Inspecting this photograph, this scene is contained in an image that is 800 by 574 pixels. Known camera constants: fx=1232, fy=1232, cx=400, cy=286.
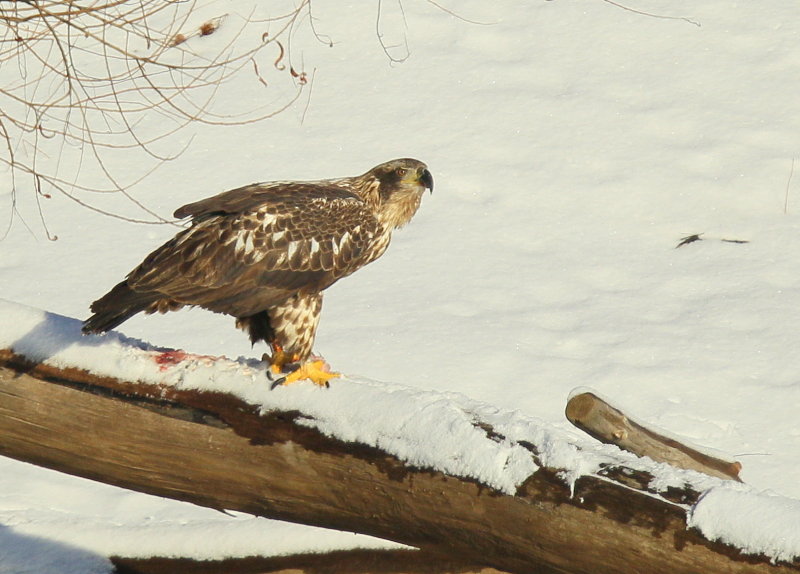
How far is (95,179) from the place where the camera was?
1013cm

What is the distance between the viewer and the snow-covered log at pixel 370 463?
3.39 m

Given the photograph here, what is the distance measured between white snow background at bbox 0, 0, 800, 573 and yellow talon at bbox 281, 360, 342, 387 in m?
0.70

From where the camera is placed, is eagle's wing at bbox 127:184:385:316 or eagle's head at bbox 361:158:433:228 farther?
eagle's head at bbox 361:158:433:228

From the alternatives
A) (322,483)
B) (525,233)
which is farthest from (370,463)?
(525,233)

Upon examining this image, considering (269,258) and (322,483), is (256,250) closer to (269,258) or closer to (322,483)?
(269,258)

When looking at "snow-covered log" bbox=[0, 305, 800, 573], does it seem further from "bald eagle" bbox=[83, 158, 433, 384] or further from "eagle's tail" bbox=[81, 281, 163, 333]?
"bald eagle" bbox=[83, 158, 433, 384]

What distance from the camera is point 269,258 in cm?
504

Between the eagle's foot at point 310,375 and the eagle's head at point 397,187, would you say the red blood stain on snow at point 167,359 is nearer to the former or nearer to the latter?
the eagle's foot at point 310,375

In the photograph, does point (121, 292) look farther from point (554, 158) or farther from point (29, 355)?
point (554, 158)

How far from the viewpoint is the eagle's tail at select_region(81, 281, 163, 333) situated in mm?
4363

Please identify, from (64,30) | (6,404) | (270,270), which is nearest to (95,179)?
(64,30)

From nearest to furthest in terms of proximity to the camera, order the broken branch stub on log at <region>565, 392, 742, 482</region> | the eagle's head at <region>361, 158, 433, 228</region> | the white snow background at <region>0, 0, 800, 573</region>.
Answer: the broken branch stub on log at <region>565, 392, 742, 482</region>, the eagle's head at <region>361, 158, 433, 228</region>, the white snow background at <region>0, 0, 800, 573</region>

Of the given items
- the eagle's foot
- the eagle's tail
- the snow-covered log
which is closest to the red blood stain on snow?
the snow-covered log

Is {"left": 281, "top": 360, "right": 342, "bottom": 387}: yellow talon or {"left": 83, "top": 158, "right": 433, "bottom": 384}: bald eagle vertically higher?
{"left": 83, "top": 158, "right": 433, "bottom": 384}: bald eagle
